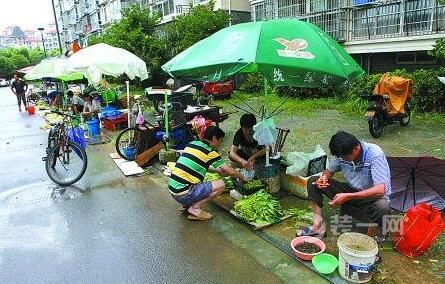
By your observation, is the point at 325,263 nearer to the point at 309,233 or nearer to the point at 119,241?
the point at 309,233

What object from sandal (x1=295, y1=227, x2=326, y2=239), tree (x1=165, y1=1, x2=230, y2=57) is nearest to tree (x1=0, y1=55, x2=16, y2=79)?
tree (x1=165, y1=1, x2=230, y2=57)

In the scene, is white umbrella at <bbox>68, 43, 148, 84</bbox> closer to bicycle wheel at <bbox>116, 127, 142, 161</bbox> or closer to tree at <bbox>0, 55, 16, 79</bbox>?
bicycle wheel at <bbox>116, 127, 142, 161</bbox>

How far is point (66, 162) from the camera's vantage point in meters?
7.07

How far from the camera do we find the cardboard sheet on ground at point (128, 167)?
732cm

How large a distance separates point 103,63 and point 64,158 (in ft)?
10.6

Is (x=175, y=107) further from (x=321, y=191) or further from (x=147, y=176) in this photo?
(x=321, y=191)

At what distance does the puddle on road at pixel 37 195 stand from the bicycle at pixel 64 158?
21 cm

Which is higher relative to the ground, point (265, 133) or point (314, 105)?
point (265, 133)

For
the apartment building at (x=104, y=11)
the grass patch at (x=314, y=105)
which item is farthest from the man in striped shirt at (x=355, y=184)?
the apartment building at (x=104, y=11)

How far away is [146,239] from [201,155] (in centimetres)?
131

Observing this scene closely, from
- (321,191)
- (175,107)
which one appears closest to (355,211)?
(321,191)

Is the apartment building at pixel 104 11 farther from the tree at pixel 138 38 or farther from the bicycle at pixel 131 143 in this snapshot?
the bicycle at pixel 131 143

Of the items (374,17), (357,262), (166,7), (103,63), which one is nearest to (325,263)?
(357,262)

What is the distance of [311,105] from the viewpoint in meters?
14.1
